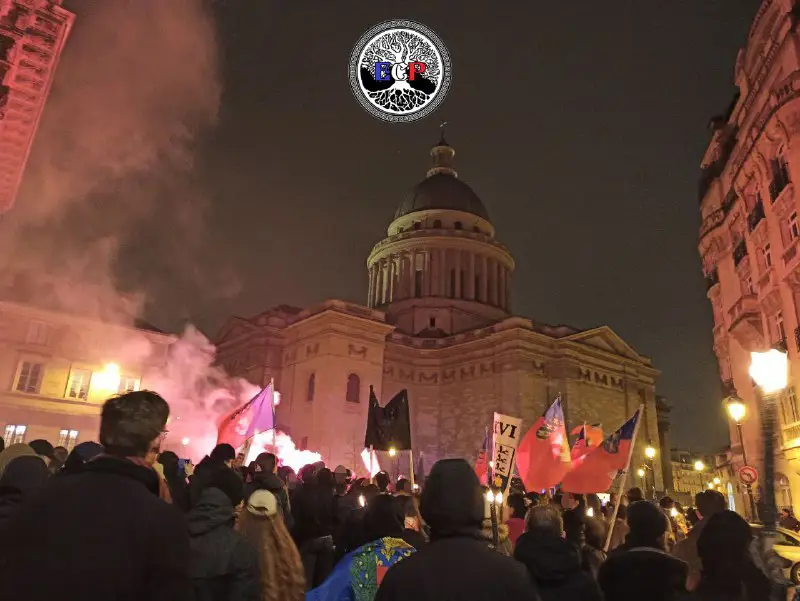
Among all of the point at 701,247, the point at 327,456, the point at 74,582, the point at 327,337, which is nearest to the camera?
the point at 74,582

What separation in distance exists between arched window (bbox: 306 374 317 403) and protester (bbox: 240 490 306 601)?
35.8 metres

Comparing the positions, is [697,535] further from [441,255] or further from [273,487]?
[441,255]

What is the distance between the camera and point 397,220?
2424 inches

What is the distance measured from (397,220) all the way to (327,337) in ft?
80.5

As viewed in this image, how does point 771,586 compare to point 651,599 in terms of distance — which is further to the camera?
point 771,586

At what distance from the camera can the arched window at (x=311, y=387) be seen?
39.7 metres

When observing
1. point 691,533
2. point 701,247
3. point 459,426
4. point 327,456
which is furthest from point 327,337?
point 691,533

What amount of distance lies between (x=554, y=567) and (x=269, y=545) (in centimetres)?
190

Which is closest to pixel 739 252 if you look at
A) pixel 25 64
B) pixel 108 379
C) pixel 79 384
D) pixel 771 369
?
pixel 771 369

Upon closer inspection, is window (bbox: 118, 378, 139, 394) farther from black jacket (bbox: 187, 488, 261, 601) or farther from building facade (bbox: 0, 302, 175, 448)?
black jacket (bbox: 187, 488, 261, 601)

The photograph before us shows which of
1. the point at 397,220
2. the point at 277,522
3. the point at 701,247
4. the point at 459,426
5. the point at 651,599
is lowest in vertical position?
the point at 651,599

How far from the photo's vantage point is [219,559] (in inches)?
144

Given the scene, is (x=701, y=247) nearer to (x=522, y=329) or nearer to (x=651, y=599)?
(x=522, y=329)

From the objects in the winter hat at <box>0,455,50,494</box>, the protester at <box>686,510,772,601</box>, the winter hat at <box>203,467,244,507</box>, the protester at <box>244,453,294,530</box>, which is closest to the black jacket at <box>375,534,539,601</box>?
the winter hat at <box>203,467,244,507</box>
